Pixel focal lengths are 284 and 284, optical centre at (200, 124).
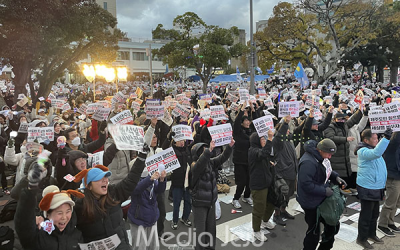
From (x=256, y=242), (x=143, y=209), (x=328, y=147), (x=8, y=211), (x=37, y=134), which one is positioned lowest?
(x=256, y=242)

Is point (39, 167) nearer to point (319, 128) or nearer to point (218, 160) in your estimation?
point (218, 160)

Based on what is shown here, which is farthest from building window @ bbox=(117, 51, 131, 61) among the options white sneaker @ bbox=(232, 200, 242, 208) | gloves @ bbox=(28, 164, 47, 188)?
gloves @ bbox=(28, 164, 47, 188)

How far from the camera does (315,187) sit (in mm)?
3932

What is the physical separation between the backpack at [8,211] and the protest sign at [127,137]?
260 cm

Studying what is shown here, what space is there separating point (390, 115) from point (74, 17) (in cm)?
1807

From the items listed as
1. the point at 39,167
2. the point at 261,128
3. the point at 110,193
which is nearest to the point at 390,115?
the point at 261,128

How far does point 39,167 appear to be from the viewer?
2.43 metres

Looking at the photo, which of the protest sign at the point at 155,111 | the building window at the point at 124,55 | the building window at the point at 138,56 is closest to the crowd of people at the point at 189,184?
the protest sign at the point at 155,111

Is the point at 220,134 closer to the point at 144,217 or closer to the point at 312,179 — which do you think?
the point at 312,179

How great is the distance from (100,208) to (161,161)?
1043mm

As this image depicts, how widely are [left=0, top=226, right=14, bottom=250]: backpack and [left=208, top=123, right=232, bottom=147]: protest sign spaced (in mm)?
2847

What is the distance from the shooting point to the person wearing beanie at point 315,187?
13.0 ft

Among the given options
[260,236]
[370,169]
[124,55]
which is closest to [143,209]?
[260,236]

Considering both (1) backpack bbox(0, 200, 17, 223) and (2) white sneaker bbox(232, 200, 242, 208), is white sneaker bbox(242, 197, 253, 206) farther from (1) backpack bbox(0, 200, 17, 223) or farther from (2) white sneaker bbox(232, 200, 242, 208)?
(1) backpack bbox(0, 200, 17, 223)
